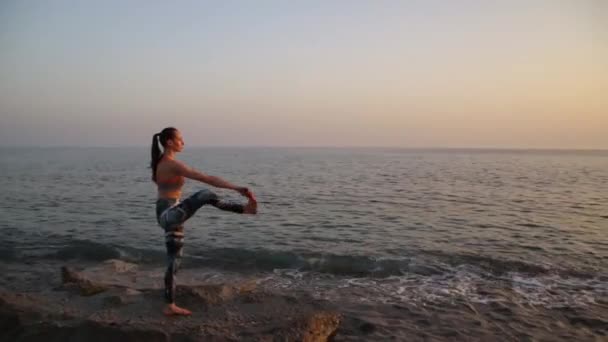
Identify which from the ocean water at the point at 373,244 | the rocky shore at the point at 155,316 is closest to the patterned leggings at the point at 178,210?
the rocky shore at the point at 155,316

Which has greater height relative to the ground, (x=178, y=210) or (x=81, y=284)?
(x=178, y=210)

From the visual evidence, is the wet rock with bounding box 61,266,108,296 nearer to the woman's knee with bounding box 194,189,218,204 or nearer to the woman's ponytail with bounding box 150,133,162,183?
the woman's ponytail with bounding box 150,133,162,183

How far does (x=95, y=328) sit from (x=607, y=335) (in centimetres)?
787

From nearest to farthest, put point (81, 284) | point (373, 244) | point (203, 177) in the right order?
point (203, 177) < point (81, 284) < point (373, 244)

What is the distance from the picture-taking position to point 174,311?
6.59 m

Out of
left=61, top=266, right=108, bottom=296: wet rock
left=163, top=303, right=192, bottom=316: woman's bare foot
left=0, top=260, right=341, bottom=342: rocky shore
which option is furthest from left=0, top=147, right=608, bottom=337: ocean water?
left=163, top=303, right=192, bottom=316: woman's bare foot

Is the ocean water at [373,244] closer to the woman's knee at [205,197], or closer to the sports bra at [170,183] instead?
the woman's knee at [205,197]

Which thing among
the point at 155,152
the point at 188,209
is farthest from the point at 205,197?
the point at 155,152

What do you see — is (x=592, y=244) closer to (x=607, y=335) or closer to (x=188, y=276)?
(x=607, y=335)

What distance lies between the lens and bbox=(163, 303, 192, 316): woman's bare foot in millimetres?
6574

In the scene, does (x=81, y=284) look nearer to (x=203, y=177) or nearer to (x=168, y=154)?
(x=168, y=154)

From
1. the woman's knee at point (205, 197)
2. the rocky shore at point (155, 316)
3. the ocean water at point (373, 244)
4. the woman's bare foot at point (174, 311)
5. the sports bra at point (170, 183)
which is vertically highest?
the sports bra at point (170, 183)

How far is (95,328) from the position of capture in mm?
5969

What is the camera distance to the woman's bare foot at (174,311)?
6574 mm
